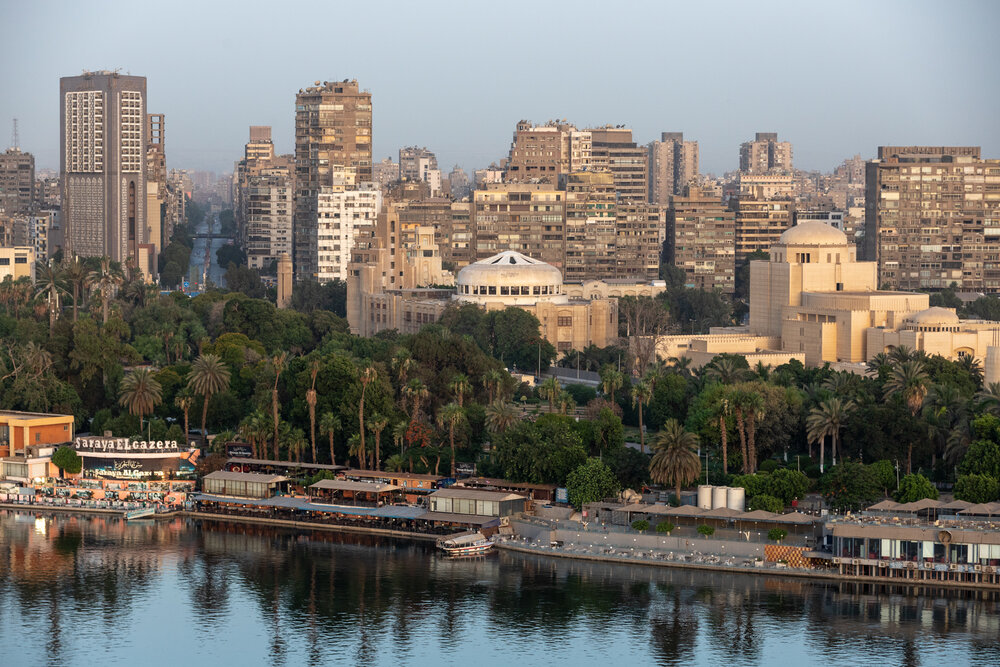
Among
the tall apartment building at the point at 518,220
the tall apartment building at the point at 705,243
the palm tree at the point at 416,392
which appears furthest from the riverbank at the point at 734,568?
the tall apartment building at the point at 705,243

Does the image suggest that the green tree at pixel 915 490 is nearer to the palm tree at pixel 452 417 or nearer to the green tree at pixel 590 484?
the green tree at pixel 590 484

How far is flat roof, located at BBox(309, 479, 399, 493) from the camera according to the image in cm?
8462

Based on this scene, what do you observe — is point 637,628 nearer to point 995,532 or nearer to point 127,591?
point 995,532

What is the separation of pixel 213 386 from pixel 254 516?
40.7 feet

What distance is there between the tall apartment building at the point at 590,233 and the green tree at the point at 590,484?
99803 millimetres

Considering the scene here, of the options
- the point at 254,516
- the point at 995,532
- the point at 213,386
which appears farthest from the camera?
the point at 213,386

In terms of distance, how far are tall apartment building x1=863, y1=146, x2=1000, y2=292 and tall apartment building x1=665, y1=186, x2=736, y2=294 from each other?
16585 millimetres

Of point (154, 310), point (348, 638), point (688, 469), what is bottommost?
point (348, 638)

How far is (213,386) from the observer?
95.8m

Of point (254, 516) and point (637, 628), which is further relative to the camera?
point (254, 516)

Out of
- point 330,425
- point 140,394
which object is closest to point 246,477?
point 330,425

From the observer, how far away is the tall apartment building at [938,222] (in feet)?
573

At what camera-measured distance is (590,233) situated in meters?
182

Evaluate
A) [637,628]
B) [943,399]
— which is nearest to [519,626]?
[637,628]
